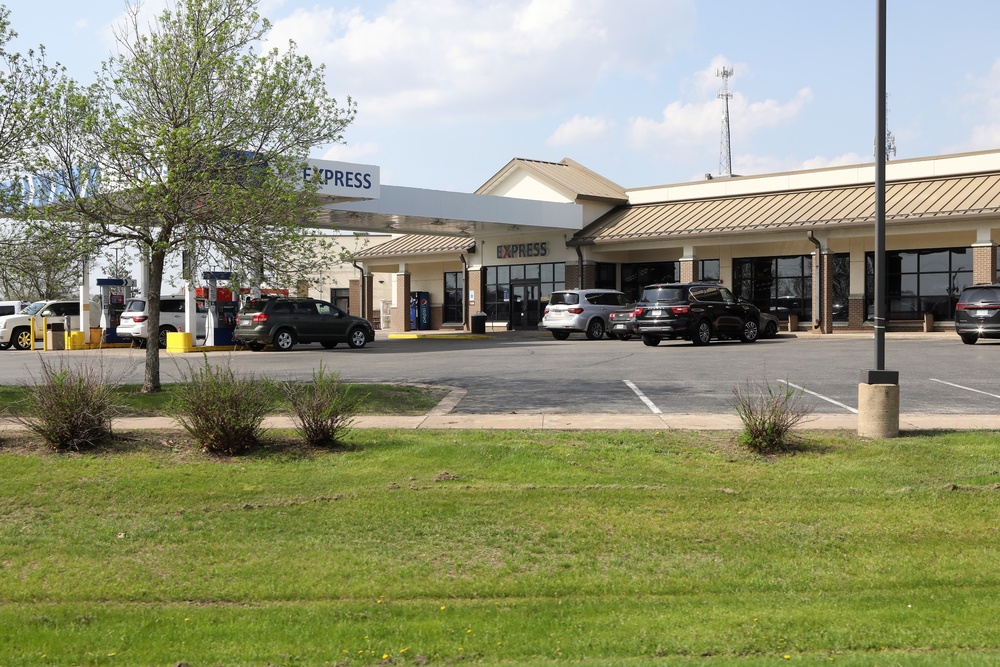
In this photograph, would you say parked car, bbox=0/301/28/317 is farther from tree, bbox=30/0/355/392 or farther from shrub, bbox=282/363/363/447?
shrub, bbox=282/363/363/447

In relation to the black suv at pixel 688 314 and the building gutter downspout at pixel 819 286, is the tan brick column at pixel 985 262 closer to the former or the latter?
the building gutter downspout at pixel 819 286

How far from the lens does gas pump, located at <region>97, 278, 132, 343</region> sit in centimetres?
3381

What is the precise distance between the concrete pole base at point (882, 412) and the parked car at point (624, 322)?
21.2 metres

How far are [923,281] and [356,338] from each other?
2021 centimetres

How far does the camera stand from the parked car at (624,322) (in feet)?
107

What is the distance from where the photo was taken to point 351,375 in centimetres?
1967

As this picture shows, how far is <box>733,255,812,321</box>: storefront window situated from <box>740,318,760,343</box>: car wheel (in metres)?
7.57

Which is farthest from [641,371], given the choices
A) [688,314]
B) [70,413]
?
[70,413]

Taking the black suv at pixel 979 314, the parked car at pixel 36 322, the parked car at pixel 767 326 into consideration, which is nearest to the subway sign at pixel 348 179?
the parked car at pixel 36 322

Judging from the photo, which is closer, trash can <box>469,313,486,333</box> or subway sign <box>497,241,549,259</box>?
trash can <box>469,313,486,333</box>

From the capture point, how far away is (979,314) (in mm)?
27562

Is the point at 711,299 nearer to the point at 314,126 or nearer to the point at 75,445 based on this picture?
the point at 314,126

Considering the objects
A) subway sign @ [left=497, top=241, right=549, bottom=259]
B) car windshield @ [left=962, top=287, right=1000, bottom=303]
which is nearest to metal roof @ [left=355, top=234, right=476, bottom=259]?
subway sign @ [left=497, top=241, right=549, bottom=259]

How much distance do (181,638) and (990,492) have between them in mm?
6888
